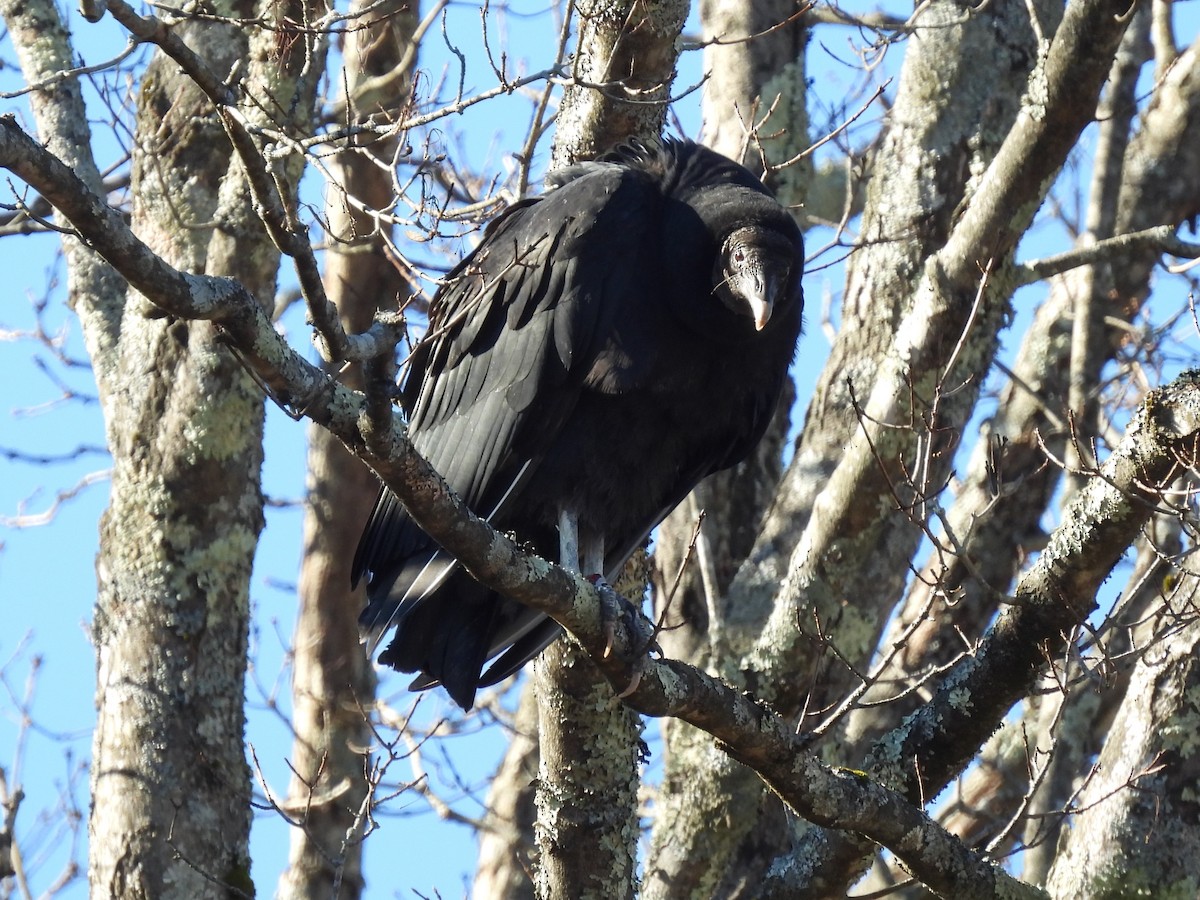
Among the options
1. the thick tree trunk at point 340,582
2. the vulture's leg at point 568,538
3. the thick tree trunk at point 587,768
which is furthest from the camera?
the thick tree trunk at point 340,582

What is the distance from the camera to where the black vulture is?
3.32 meters

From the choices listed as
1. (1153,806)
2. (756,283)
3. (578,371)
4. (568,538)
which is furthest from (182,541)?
(1153,806)

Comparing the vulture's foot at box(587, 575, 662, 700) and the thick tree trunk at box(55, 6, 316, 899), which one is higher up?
the thick tree trunk at box(55, 6, 316, 899)

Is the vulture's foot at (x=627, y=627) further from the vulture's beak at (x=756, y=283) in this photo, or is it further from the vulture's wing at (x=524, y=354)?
the vulture's beak at (x=756, y=283)

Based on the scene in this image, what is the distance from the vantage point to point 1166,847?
3293 millimetres

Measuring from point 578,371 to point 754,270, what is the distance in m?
0.45

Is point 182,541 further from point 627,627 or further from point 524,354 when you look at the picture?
point 627,627

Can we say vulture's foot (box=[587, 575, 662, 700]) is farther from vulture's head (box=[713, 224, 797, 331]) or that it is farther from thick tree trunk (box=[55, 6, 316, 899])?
thick tree trunk (box=[55, 6, 316, 899])

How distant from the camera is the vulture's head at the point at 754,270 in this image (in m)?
3.24

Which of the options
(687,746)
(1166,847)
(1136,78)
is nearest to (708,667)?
(687,746)

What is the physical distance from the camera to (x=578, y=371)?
3328 mm

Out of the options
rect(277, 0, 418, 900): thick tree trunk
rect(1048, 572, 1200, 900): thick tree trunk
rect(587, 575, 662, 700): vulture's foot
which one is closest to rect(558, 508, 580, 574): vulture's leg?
rect(587, 575, 662, 700): vulture's foot

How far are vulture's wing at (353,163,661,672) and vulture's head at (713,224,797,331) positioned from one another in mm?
207

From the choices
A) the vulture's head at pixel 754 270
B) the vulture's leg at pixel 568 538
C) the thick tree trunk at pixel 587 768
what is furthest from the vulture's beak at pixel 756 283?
the vulture's leg at pixel 568 538
